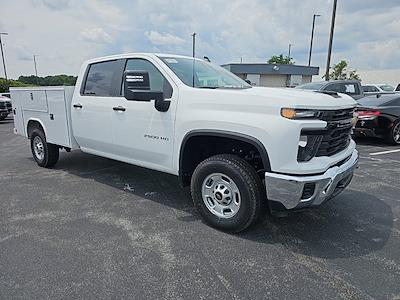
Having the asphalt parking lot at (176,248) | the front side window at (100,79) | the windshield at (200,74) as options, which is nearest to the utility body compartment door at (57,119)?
the front side window at (100,79)

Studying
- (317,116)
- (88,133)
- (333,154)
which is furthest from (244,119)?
(88,133)

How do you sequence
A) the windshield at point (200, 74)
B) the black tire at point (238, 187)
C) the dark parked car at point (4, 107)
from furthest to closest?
the dark parked car at point (4, 107) → the windshield at point (200, 74) → the black tire at point (238, 187)

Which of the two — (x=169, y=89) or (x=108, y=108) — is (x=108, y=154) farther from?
(x=169, y=89)

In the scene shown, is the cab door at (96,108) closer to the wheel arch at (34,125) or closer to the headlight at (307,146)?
the wheel arch at (34,125)

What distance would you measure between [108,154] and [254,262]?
282 cm

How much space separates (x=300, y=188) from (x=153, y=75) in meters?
2.28

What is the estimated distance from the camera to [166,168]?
397 cm

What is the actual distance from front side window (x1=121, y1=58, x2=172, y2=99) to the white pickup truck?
14mm

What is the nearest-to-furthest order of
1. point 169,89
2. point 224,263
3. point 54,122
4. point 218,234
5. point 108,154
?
point 224,263, point 218,234, point 169,89, point 108,154, point 54,122

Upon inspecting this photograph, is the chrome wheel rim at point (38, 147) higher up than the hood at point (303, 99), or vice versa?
the hood at point (303, 99)

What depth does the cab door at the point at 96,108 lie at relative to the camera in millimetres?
4559

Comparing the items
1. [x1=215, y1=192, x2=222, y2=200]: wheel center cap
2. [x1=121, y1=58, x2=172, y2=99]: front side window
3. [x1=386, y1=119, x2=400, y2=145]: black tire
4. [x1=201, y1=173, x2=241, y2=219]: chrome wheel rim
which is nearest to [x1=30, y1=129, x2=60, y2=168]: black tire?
[x1=121, y1=58, x2=172, y2=99]: front side window

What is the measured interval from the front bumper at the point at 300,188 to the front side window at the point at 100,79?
9.02 feet

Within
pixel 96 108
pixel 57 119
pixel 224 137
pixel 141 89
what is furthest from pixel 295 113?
pixel 57 119
